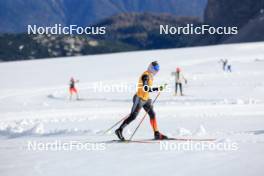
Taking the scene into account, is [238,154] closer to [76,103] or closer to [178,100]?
[178,100]

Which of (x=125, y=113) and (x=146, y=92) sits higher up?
(x=146, y=92)

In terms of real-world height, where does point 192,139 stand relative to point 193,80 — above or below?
below

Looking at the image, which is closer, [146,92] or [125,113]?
[146,92]

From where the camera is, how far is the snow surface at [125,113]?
8.66 metres

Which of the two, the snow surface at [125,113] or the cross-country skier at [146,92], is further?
the cross-country skier at [146,92]

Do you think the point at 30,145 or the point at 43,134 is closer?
the point at 30,145

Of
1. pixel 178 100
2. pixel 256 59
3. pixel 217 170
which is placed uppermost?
pixel 256 59

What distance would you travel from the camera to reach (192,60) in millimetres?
55938

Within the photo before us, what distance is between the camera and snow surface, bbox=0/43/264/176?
28.4ft

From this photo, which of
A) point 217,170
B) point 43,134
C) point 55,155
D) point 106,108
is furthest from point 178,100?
point 217,170

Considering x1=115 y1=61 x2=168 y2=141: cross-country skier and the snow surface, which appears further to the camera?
x1=115 y1=61 x2=168 y2=141: cross-country skier

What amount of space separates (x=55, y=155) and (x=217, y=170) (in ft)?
10.9

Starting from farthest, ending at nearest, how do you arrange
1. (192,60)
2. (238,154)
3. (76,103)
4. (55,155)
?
1. (192,60)
2. (76,103)
3. (55,155)
4. (238,154)

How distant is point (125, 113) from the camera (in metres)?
21.9
